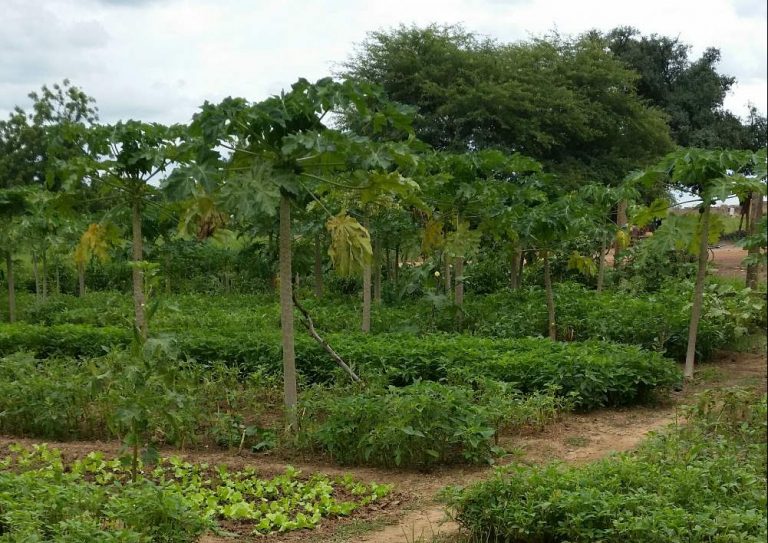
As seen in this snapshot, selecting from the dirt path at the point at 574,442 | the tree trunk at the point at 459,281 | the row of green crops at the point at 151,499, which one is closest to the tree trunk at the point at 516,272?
the tree trunk at the point at 459,281

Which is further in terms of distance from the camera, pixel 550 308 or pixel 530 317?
pixel 530 317

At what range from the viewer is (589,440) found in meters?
7.16

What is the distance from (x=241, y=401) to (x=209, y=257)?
11841 millimetres

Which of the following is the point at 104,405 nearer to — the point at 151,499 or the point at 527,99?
the point at 151,499

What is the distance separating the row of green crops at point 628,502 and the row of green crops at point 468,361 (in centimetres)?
247

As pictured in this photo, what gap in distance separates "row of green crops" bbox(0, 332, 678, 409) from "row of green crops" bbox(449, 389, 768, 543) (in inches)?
97.3

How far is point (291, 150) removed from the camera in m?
6.25

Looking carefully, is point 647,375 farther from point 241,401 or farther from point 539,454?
point 241,401

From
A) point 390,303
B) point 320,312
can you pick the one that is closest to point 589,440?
point 320,312

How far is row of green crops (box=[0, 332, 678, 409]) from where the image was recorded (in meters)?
8.06

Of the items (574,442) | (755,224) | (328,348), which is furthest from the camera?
(328,348)

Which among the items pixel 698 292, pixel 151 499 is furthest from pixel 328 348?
pixel 698 292

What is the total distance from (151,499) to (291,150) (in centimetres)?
277

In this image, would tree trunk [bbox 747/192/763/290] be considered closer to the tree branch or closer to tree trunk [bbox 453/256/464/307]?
tree trunk [bbox 453/256/464/307]
